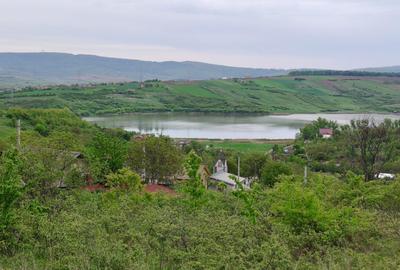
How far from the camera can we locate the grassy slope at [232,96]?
94250mm

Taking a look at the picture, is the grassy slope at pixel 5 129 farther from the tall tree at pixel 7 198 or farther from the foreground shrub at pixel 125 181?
the tall tree at pixel 7 198

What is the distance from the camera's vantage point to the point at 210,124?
7794 centimetres

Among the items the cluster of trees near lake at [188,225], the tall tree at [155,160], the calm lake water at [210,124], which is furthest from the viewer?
the calm lake water at [210,124]

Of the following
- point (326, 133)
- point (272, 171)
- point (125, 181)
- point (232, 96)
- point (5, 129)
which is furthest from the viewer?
point (232, 96)

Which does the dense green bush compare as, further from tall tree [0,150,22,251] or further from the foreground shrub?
tall tree [0,150,22,251]

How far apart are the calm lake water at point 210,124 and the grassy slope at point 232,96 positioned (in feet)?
21.9

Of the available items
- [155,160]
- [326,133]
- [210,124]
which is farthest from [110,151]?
[210,124]

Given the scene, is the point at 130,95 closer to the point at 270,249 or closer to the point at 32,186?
→ the point at 32,186

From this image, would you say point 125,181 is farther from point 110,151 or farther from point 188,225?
point 188,225

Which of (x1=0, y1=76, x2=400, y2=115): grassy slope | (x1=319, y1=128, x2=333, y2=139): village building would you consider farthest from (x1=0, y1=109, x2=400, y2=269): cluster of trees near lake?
(x1=0, y1=76, x2=400, y2=115): grassy slope

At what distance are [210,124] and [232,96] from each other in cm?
4005

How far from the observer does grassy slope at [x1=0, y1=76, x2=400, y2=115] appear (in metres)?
94.2

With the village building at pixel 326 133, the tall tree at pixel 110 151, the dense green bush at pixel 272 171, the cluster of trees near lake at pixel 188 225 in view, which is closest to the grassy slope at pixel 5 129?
the tall tree at pixel 110 151

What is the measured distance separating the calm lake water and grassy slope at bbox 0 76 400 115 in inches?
263
